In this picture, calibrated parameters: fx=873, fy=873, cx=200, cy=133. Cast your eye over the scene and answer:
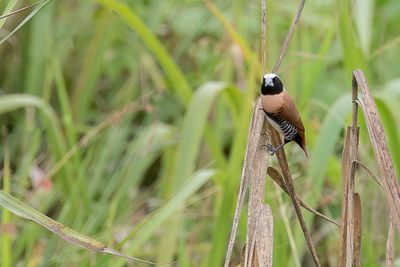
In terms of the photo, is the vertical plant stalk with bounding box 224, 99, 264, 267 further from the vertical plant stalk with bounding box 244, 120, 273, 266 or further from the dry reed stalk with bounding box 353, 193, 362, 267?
the dry reed stalk with bounding box 353, 193, 362, 267

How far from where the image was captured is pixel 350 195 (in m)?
1.14

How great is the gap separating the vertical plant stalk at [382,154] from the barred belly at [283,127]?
4.5 inches

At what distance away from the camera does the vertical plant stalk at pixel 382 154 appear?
1.09 meters

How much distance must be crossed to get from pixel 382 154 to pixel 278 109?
15 cm

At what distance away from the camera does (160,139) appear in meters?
2.27

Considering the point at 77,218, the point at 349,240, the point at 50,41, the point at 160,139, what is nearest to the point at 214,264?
the point at 77,218

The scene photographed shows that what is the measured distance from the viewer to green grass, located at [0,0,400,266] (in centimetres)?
175

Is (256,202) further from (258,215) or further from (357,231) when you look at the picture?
(357,231)

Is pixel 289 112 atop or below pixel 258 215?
atop

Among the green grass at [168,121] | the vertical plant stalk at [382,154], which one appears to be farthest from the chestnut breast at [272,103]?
the green grass at [168,121]

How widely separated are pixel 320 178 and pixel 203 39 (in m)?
1.16

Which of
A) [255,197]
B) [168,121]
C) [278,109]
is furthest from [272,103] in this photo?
[168,121]

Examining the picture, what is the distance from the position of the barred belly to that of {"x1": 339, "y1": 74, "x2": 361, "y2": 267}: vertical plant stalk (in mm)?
87

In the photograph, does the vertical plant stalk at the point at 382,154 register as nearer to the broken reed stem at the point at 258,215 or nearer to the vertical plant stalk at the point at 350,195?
the vertical plant stalk at the point at 350,195
